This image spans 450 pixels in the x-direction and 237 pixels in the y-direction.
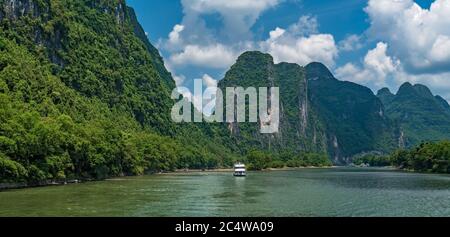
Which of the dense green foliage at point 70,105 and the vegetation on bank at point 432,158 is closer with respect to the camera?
the dense green foliage at point 70,105

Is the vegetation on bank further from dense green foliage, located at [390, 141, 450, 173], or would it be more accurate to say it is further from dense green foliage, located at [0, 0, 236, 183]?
dense green foliage, located at [0, 0, 236, 183]

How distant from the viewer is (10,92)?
92.5 meters

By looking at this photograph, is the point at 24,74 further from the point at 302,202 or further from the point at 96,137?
the point at 302,202

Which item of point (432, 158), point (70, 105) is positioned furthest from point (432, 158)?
point (70, 105)

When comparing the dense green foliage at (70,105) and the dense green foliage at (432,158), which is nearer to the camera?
the dense green foliage at (70,105)

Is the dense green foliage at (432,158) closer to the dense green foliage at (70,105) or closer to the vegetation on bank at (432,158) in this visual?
the vegetation on bank at (432,158)

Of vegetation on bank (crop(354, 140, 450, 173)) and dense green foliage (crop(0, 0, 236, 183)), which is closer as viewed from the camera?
dense green foliage (crop(0, 0, 236, 183))

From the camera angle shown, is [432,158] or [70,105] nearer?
[70,105]

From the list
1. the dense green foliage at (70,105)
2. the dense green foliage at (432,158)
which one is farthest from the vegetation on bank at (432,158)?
the dense green foliage at (70,105)

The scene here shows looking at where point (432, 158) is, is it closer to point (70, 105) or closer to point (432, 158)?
point (432, 158)

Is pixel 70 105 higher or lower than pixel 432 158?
higher

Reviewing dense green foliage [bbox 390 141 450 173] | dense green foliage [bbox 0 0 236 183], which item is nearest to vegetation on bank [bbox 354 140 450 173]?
dense green foliage [bbox 390 141 450 173]

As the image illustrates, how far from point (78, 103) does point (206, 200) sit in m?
89.1
